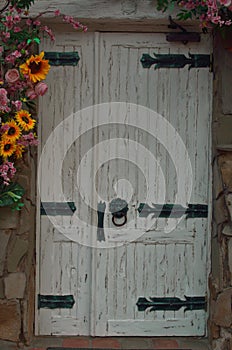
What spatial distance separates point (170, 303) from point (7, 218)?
3.68 ft

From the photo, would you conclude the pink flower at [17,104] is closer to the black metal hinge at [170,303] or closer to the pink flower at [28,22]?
the pink flower at [28,22]

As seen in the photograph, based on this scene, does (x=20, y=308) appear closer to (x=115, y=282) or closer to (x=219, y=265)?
(x=115, y=282)

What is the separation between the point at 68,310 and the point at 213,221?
103 centimetres

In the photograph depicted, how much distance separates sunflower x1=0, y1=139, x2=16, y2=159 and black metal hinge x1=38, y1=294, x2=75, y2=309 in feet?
3.27

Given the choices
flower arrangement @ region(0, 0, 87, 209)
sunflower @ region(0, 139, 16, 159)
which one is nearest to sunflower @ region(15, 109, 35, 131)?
flower arrangement @ region(0, 0, 87, 209)

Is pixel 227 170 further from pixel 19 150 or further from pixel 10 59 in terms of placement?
pixel 10 59

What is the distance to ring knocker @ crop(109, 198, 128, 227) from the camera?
12.1ft

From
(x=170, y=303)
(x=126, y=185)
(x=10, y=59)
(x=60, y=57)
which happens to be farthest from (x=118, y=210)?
(x=10, y=59)

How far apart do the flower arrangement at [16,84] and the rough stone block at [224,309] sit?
1239mm

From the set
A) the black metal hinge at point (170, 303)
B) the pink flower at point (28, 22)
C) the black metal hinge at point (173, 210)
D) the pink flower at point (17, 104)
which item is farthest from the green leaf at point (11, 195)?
the black metal hinge at point (170, 303)

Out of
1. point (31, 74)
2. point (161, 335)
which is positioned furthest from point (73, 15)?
point (161, 335)

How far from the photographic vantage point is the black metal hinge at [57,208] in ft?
12.1

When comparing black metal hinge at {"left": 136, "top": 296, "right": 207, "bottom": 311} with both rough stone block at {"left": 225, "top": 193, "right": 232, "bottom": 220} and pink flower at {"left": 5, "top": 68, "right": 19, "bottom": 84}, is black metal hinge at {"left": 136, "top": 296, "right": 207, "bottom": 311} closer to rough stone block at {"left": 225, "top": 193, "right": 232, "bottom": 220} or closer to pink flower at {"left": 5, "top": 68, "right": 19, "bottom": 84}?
rough stone block at {"left": 225, "top": 193, "right": 232, "bottom": 220}

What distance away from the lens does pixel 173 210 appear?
3.70 meters
